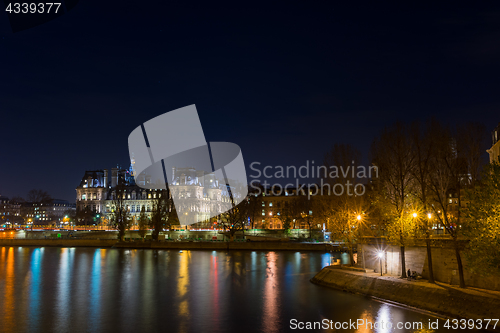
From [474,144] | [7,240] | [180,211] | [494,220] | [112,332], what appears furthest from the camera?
[180,211]

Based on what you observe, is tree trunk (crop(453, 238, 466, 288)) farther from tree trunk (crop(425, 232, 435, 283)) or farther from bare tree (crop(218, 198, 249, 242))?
bare tree (crop(218, 198, 249, 242))

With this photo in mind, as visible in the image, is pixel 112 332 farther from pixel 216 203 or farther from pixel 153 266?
pixel 216 203

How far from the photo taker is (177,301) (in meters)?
23.6

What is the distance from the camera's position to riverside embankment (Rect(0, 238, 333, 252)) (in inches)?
2223

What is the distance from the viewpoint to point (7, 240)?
68.6 metres

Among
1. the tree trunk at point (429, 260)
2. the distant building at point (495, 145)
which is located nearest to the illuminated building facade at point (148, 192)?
the distant building at point (495, 145)

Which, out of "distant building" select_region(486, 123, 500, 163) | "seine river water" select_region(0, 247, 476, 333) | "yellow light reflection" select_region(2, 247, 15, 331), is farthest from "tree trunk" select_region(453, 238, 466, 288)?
"yellow light reflection" select_region(2, 247, 15, 331)

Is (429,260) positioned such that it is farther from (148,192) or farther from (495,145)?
(148,192)

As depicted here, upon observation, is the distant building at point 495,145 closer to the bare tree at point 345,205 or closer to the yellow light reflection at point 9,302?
the bare tree at point 345,205

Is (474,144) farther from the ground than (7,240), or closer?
farther from the ground

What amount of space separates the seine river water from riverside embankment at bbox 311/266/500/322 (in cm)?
71

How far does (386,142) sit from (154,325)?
599 inches

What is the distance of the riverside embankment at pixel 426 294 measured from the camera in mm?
16875

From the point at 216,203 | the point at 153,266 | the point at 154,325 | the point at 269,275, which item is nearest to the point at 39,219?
the point at 216,203
